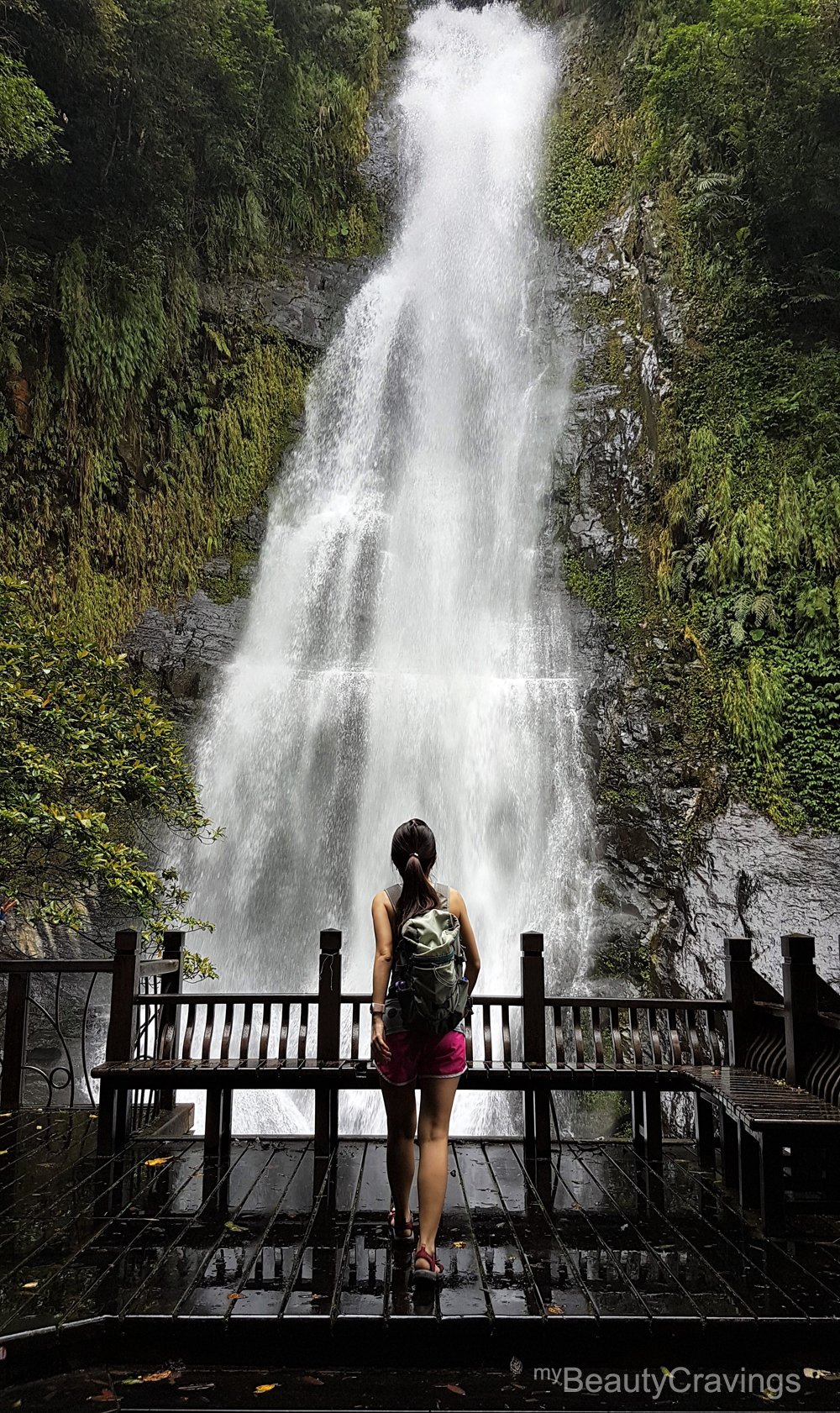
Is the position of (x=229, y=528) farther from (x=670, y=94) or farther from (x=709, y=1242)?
(x=709, y=1242)

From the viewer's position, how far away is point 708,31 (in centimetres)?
1443

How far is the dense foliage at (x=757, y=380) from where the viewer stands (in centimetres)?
1164

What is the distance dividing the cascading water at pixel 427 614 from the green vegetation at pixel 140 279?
4.54ft

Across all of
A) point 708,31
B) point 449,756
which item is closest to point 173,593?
point 449,756

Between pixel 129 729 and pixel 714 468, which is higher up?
pixel 714 468

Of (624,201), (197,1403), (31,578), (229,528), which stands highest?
(624,201)

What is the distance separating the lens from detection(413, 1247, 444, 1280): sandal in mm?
3160

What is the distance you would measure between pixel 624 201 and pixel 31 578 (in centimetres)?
1277

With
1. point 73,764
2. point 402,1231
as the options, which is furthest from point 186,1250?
point 73,764

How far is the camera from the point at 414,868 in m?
3.43

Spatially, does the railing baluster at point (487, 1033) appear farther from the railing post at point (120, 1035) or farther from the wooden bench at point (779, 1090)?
the railing post at point (120, 1035)

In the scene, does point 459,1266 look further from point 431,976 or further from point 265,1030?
point 265,1030

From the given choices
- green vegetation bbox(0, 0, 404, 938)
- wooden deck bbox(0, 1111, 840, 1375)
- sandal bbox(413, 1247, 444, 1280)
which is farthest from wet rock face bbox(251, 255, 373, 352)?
sandal bbox(413, 1247, 444, 1280)

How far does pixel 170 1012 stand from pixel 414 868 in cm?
277
